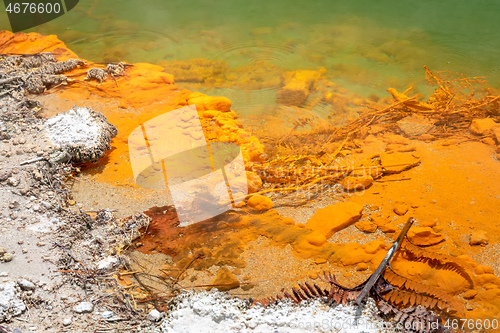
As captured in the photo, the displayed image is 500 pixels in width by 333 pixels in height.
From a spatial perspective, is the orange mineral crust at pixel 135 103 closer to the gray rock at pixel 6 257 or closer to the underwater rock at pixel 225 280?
the gray rock at pixel 6 257

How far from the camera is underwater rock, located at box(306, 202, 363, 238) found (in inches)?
116

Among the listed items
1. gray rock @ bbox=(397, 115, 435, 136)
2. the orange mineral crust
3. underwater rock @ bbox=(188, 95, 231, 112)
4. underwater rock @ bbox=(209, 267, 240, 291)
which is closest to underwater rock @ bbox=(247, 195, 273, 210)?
the orange mineral crust

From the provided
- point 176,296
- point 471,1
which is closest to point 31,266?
point 176,296

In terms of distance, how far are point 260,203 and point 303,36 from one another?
395cm

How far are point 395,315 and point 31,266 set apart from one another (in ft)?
7.26

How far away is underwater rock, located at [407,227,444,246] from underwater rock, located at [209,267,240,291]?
4.53 ft

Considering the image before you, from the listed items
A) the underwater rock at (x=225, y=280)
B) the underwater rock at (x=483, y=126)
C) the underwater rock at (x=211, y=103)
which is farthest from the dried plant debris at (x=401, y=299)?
the underwater rock at (x=211, y=103)

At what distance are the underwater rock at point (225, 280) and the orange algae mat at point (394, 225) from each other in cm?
9

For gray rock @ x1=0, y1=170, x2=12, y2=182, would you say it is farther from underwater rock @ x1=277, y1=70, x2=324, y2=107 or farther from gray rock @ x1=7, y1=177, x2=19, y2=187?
underwater rock @ x1=277, y1=70, x2=324, y2=107

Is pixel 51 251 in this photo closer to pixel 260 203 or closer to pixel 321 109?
pixel 260 203

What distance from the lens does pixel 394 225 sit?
300cm

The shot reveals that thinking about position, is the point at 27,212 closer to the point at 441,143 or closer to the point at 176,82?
the point at 176,82

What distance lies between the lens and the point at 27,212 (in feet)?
8.79

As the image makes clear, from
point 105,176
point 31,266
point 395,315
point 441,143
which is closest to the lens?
point 395,315
